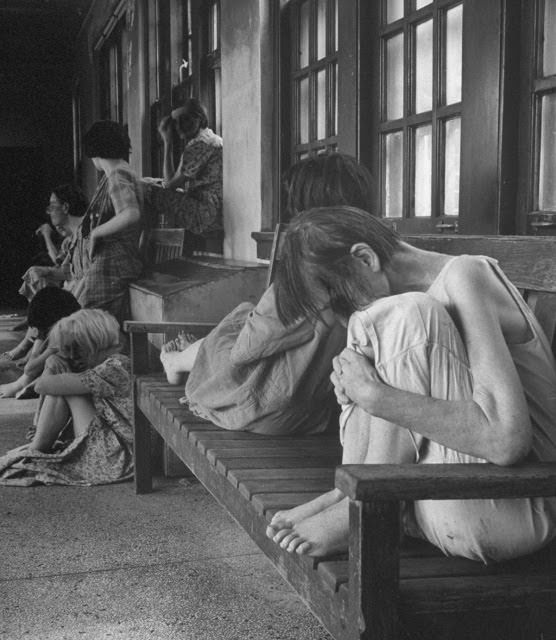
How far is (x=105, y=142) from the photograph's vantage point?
5.65m

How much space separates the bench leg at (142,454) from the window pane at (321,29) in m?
2.09

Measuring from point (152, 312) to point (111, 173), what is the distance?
1.06 metres

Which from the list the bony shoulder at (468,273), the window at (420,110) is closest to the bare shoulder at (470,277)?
the bony shoulder at (468,273)

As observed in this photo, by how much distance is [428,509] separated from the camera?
6.13 feet

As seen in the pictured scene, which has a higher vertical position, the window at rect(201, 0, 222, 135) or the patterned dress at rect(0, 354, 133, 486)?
the window at rect(201, 0, 222, 135)

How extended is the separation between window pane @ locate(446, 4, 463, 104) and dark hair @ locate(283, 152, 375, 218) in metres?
0.68

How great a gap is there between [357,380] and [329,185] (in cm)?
144

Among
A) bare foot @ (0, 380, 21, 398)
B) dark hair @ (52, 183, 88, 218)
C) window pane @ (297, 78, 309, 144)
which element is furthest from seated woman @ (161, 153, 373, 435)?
dark hair @ (52, 183, 88, 218)

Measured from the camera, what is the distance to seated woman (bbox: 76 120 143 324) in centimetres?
557

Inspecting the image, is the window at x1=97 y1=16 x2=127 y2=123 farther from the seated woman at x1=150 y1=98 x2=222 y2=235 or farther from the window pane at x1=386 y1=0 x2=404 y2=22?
the window pane at x1=386 y1=0 x2=404 y2=22

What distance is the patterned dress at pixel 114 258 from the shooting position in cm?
559

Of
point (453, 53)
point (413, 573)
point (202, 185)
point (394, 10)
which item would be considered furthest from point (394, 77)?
point (413, 573)

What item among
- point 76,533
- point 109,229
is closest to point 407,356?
point 76,533

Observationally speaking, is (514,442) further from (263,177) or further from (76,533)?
(263,177)
